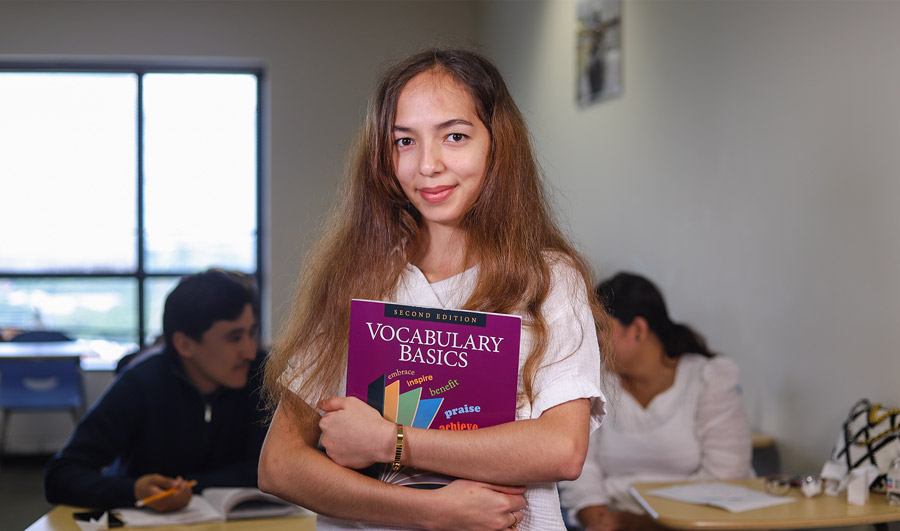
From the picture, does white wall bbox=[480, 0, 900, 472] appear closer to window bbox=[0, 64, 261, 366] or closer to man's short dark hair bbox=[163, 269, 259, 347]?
man's short dark hair bbox=[163, 269, 259, 347]

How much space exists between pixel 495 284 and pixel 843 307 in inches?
72.0

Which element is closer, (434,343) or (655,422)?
(434,343)

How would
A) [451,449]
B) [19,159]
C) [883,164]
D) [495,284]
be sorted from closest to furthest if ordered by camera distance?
[451,449] < [495,284] < [883,164] < [19,159]

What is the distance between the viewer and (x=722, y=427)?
283 cm

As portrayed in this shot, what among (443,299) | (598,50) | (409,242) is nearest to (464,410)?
(443,299)

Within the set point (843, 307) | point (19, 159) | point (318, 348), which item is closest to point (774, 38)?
point (843, 307)

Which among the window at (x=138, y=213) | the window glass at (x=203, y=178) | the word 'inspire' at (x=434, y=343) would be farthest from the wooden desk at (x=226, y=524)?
the window glass at (x=203, y=178)

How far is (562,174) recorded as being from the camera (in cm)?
525

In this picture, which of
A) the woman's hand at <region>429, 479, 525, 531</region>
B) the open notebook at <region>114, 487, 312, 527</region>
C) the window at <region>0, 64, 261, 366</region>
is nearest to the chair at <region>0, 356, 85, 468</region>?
the window at <region>0, 64, 261, 366</region>

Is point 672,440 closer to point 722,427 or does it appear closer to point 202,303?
point 722,427

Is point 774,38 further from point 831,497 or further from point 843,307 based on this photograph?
point 831,497

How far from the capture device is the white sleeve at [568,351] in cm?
119

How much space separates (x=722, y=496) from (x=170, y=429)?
160cm

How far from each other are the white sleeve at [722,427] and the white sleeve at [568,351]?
1.72 metres
